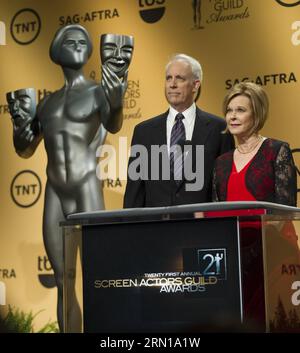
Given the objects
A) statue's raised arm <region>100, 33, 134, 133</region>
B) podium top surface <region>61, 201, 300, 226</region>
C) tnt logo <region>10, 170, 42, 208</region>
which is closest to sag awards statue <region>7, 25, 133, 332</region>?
statue's raised arm <region>100, 33, 134, 133</region>

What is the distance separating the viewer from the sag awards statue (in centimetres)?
504

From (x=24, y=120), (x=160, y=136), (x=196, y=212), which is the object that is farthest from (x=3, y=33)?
(x=196, y=212)

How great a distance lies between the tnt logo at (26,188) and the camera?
5770mm

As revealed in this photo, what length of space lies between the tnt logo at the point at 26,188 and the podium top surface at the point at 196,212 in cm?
329

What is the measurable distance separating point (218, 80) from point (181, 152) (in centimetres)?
82

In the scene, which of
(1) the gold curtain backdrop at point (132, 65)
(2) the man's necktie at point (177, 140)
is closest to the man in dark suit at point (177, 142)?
(2) the man's necktie at point (177, 140)

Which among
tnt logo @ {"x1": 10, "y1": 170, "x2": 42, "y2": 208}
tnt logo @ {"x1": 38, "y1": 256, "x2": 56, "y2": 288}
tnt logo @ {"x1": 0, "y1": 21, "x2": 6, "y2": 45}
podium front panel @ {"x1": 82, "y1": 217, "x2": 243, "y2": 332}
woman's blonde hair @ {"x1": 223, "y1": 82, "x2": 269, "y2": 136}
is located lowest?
tnt logo @ {"x1": 38, "y1": 256, "x2": 56, "y2": 288}

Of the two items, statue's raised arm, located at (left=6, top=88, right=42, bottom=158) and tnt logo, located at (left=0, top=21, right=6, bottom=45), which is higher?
tnt logo, located at (left=0, top=21, right=6, bottom=45)

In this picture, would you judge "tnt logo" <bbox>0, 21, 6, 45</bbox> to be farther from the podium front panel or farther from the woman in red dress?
the podium front panel

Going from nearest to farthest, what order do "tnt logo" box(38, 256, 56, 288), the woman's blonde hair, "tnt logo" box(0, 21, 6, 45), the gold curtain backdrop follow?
the woman's blonde hair → the gold curtain backdrop → "tnt logo" box(38, 256, 56, 288) → "tnt logo" box(0, 21, 6, 45)

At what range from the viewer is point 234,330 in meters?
1.82

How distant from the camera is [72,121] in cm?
516

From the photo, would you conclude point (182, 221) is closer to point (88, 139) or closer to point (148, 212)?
point (148, 212)
